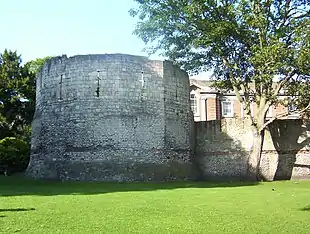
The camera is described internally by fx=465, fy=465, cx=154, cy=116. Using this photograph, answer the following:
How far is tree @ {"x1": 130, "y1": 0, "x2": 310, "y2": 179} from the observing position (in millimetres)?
21484

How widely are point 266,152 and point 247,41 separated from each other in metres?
6.48

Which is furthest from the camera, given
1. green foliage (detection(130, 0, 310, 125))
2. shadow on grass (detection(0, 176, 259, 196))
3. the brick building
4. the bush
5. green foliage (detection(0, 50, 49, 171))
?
the brick building

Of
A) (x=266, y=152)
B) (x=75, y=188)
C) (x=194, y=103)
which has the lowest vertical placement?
(x=75, y=188)

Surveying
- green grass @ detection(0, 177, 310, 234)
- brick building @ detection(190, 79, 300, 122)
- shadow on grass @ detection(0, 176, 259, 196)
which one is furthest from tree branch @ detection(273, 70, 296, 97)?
brick building @ detection(190, 79, 300, 122)

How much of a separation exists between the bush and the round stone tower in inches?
216

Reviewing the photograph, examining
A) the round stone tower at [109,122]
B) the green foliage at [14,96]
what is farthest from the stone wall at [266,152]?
the green foliage at [14,96]

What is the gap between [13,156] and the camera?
1178 inches

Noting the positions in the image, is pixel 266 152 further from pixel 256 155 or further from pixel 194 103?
pixel 194 103

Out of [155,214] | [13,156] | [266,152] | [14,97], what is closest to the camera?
[155,214]

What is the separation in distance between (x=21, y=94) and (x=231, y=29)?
23.2 meters

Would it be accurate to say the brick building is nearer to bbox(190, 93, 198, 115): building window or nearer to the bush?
bbox(190, 93, 198, 115): building window

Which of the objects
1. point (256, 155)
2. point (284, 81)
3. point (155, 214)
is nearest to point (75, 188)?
point (155, 214)

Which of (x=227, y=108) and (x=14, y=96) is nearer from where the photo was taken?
(x=14, y=96)

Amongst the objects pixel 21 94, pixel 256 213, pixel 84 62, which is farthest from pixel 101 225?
pixel 21 94
